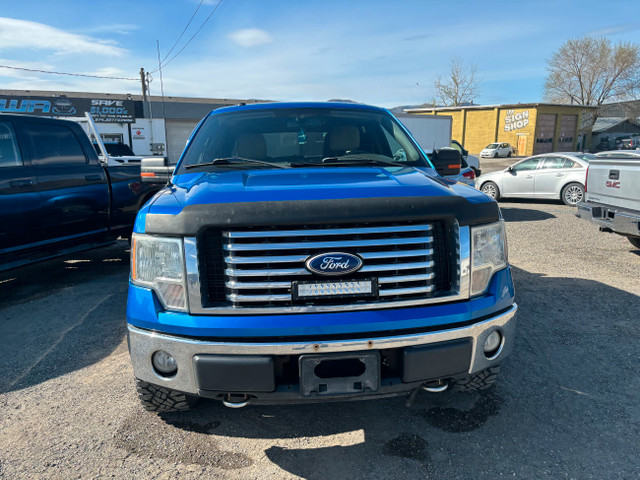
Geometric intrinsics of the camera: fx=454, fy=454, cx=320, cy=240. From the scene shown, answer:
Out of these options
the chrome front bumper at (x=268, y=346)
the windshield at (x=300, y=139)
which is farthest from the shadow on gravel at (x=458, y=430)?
the windshield at (x=300, y=139)

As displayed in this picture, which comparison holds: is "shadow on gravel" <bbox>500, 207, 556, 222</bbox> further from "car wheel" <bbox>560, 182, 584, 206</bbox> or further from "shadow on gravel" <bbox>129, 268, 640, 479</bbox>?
"shadow on gravel" <bbox>129, 268, 640, 479</bbox>

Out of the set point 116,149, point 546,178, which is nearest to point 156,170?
point 546,178

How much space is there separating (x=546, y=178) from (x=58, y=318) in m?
12.5

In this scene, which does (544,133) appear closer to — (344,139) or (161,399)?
(344,139)

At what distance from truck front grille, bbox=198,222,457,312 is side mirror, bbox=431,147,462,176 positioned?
54.9 inches

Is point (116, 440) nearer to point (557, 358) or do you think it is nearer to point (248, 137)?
point (248, 137)

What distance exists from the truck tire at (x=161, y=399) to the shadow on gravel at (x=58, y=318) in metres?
1.32

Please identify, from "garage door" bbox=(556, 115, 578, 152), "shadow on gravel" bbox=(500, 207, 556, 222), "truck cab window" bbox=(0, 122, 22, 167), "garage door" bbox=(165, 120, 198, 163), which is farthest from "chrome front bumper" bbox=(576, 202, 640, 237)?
"garage door" bbox=(556, 115, 578, 152)

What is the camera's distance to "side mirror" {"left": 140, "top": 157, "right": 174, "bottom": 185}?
367 centimetres

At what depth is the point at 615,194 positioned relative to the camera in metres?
6.47

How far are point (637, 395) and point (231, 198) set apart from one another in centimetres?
294

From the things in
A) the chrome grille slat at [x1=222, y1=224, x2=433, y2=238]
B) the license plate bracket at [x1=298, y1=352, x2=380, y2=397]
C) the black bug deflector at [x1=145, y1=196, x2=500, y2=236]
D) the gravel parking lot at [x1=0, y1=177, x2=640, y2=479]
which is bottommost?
the gravel parking lot at [x1=0, y1=177, x2=640, y2=479]

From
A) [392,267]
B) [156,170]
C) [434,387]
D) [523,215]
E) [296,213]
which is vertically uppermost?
[156,170]

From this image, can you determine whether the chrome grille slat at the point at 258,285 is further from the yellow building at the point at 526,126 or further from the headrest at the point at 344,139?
the yellow building at the point at 526,126
